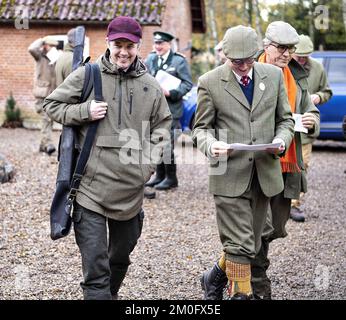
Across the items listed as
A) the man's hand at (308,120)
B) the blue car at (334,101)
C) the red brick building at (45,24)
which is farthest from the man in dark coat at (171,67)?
the red brick building at (45,24)

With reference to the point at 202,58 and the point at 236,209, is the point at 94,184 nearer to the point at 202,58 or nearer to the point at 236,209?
the point at 236,209

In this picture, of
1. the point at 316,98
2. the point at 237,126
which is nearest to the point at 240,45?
the point at 237,126

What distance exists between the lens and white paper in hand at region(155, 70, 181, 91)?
33.0 ft

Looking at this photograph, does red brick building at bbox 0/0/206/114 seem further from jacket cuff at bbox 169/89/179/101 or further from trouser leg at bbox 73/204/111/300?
trouser leg at bbox 73/204/111/300

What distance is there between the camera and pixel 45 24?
20.6 meters

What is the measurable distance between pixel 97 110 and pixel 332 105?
1191 centimetres

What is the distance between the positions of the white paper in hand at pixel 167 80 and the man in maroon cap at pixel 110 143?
5.18 metres

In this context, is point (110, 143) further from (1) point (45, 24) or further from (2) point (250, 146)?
(1) point (45, 24)

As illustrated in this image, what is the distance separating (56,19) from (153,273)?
14.5 meters

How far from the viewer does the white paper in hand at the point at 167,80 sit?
1007cm

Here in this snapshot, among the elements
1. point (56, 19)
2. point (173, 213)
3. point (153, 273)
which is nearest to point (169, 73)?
point (173, 213)

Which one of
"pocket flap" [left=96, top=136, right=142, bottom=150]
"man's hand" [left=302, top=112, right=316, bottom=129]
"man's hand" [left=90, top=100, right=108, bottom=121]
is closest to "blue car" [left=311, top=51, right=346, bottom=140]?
"man's hand" [left=302, top=112, right=316, bottom=129]

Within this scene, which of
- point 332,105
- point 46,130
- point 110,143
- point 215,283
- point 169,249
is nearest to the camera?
point 110,143

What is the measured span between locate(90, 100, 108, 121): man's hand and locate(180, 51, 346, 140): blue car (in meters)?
11.0
